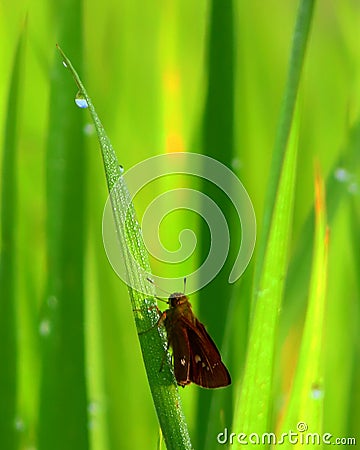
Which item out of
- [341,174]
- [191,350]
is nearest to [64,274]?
[191,350]

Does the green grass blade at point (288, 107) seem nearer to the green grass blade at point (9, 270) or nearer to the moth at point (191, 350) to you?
the moth at point (191, 350)

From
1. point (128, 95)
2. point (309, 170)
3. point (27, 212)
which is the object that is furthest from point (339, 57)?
point (27, 212)

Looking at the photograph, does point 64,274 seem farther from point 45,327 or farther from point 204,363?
point 204,363

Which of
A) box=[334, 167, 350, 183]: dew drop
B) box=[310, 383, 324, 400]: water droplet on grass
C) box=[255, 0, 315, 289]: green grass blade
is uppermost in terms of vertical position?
box=[334, 167, 350, 183]: dew drop

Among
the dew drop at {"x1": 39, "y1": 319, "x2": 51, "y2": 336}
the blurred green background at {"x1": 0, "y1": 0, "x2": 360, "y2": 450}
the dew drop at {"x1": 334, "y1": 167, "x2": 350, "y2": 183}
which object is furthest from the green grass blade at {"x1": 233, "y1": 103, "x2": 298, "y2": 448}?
the dew drop at {"x1": 334, "y1": 167, "x2": 350, "y2": 183}

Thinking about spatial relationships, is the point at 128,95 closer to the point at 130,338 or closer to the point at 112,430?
the point at 130,338

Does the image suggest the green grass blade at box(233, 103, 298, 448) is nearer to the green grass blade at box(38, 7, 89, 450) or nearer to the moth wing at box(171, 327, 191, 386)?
the moth wing at box(171, 327, 191, 386)

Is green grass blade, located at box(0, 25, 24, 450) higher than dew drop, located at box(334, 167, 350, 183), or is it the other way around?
dew drop, located at box(334, 167, 350, 183)
